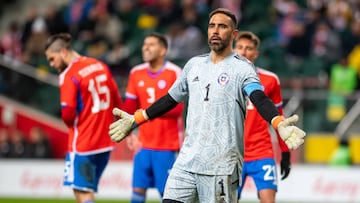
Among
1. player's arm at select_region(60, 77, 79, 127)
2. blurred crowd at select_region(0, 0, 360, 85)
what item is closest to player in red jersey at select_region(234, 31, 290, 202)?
player's arm at select_region(60, 77, 79, 127)

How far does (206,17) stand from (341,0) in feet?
10.8

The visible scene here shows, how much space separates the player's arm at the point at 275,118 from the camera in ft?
22.5

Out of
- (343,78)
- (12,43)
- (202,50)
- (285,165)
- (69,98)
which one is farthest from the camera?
(12,43)

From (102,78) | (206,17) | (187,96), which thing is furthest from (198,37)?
(187,96)

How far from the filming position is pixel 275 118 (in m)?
7.16

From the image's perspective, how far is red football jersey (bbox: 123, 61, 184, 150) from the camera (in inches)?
456

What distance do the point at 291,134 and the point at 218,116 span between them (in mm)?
1006

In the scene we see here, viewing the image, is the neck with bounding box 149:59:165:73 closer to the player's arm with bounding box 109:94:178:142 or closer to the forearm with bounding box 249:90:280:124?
the player's arm with bounding box 109:94:178:142

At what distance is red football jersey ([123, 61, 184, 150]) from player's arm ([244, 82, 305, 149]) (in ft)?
13.2

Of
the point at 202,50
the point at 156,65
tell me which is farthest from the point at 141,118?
the point at 202,50

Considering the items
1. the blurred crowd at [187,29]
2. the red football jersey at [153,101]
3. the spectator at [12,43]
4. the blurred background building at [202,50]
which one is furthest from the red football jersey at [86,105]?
the spectator at [12,43]

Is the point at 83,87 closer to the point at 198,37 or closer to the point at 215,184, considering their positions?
the point at 215,184

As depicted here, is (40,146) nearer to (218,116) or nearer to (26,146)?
(26,146)

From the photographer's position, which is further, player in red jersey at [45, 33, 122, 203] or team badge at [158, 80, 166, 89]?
team badge at [158, 80, 166, 89]
